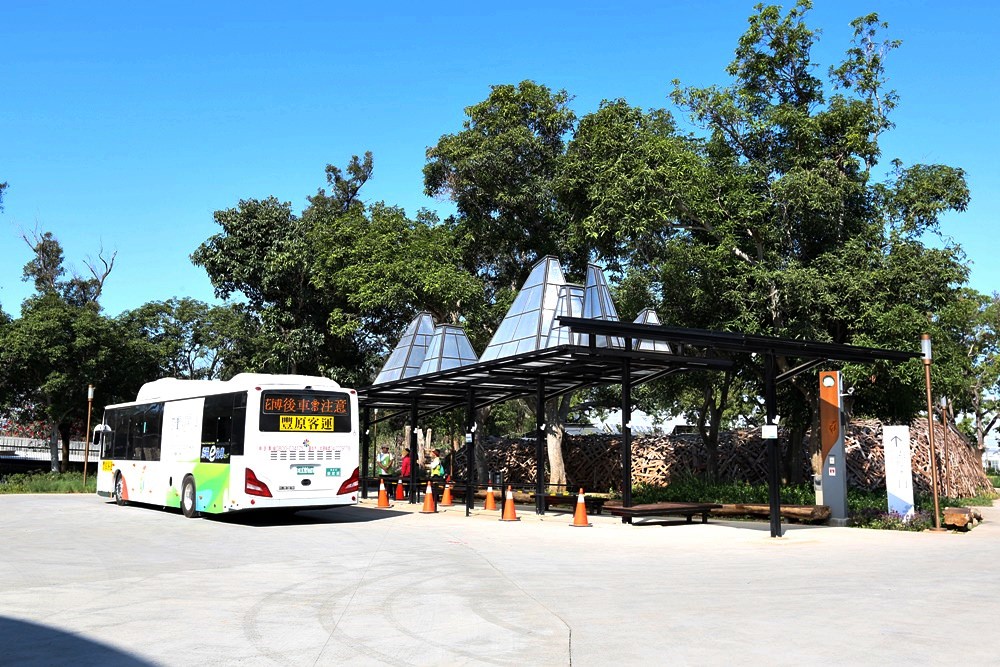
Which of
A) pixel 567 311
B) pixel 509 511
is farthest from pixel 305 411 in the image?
pixel 567 311

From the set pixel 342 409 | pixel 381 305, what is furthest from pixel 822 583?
pixel 381 305

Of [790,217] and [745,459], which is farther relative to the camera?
[745,459]

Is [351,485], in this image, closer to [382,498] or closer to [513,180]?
[382,498]

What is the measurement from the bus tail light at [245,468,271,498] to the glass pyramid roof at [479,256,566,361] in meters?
6.89

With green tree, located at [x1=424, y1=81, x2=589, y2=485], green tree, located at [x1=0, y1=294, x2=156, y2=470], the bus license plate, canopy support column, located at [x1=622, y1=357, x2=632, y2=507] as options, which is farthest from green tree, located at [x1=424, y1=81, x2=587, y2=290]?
green tree, located at [x1=0, y1=294, x2=156, y2=470]

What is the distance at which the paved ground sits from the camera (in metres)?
6.87

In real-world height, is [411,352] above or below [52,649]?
above

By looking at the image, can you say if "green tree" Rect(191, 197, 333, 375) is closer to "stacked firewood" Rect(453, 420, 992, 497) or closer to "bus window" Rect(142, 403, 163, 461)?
"stacked firewood" Rect(453, 420, 992, 497)

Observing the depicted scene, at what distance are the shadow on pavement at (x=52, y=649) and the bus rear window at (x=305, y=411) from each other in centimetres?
1161

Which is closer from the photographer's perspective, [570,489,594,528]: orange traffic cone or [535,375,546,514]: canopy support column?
[570,489,594,528]: orange traffic cone

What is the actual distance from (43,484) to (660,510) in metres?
27.2

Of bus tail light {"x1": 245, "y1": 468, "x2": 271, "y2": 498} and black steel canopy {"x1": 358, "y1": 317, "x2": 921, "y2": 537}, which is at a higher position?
black steel canopy {"x1": 358, "y1": 317, "x2": 921, "y2": 537}

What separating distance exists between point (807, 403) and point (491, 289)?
51.2 feet

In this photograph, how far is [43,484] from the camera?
114 ft
